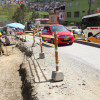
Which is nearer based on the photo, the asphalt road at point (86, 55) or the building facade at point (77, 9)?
the asphalt road at point (86, 55)

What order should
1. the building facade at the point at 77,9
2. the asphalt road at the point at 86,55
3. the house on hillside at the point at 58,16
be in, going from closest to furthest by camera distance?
the asphalt road at the point at 86,55, the building facade at the point at 77,9, the house on hillside at the point at 58,16

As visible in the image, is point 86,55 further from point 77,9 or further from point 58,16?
point 58,16

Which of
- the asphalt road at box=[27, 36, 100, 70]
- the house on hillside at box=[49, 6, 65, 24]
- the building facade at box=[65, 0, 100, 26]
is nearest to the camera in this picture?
the asphalt road at box=[27, 36, 100, 70]

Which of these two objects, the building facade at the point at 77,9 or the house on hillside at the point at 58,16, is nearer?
the building facade at the point at 77,9

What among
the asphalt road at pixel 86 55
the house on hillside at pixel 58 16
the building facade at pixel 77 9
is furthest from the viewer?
the house on hillside at pixel 58 16

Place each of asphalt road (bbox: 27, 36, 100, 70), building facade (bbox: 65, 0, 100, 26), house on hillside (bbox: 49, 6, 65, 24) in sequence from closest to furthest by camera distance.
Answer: asphalt road (bbox: 27, 36, 100, 70), building facade (bbox: 65, 0, 100, 26), house on hillside (bbox: 49, 6, 65, 24)

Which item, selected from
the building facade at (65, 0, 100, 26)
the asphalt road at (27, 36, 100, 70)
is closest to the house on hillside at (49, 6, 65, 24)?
the building facade at (65, 0, 100, 26)

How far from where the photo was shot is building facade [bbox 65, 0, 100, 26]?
43047mm

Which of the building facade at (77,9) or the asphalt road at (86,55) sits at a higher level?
the building facade at (77,9)

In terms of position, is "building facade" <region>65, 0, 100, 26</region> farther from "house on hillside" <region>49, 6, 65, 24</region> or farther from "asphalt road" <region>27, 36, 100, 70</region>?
"asphalt road" <region>27, 36, 100, 70</region>

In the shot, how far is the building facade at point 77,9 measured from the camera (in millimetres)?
43047

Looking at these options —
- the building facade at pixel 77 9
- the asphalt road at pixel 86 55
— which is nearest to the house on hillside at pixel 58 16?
the building facade at pixel 77 9

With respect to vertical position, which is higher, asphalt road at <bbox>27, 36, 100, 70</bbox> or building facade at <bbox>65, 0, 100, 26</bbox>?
building facade at <bbox>65, 0, 100, 26</bbox>

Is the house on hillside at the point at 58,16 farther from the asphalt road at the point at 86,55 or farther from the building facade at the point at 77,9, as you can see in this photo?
the asphalt road at the point at 86,55
